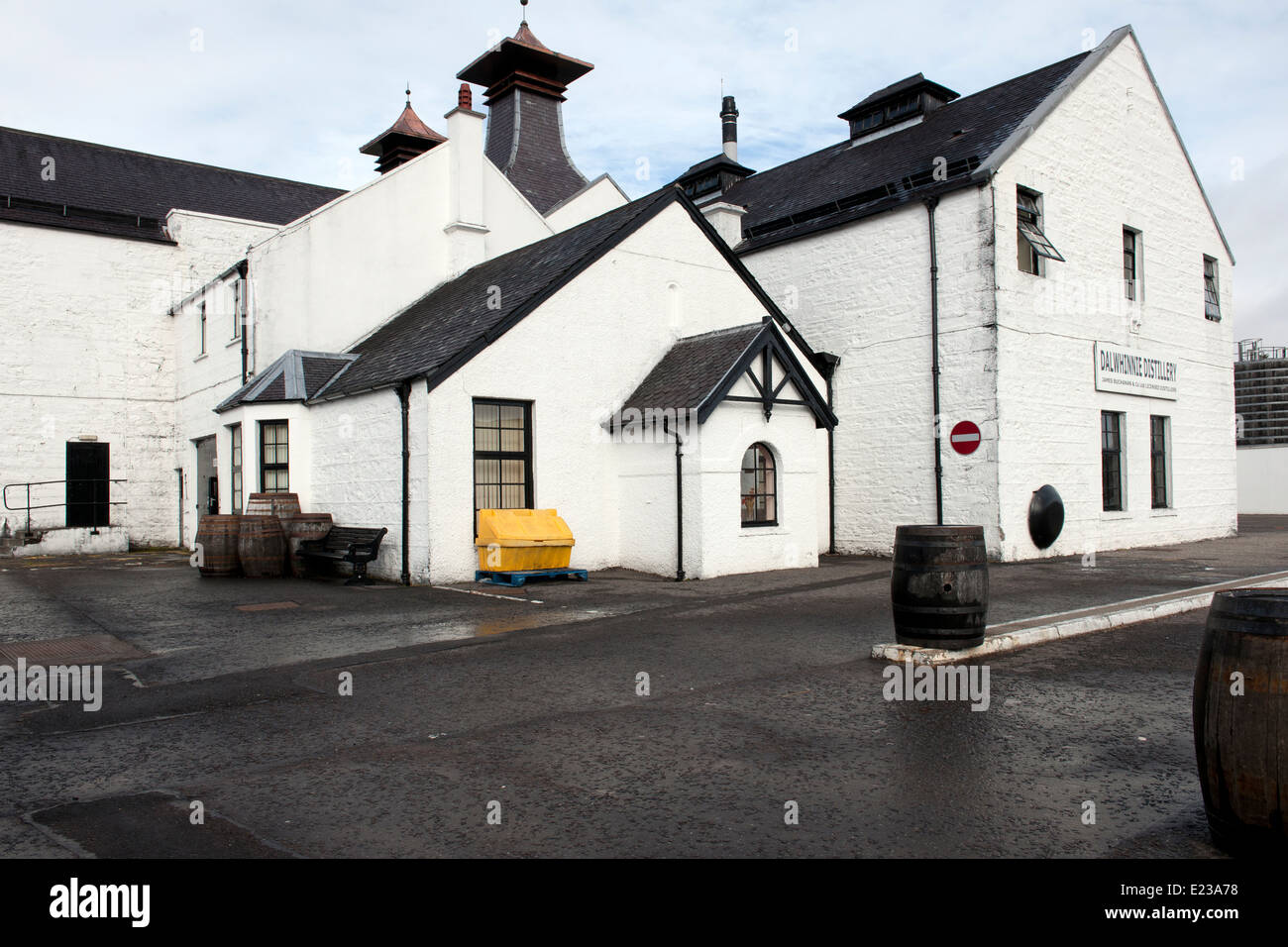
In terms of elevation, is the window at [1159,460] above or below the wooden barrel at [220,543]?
above

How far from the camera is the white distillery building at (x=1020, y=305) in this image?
635 inches

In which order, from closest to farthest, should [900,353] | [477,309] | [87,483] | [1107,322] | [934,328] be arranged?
[477,309] < [934,328] < [900,353] < [1107,322] < [87,483]

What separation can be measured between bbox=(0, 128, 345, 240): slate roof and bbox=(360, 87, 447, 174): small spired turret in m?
2.58

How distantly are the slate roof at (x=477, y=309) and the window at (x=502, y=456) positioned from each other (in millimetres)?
1073

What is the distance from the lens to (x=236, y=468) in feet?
57.5

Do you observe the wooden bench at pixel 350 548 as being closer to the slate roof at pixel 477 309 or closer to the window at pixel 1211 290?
the slate roof at pixel 477 309

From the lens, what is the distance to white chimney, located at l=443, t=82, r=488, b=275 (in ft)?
64.5

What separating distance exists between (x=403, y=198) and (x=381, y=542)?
8.29 metres

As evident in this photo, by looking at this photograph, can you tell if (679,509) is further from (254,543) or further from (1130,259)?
(1130,259)

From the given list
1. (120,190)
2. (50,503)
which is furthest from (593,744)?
(120,190)

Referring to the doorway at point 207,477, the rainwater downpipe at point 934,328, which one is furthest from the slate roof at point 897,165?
the doorway at point 207,477

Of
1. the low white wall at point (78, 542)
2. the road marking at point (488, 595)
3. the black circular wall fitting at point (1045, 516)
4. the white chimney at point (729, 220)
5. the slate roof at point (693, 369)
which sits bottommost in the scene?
the road marking at point (488, 595)

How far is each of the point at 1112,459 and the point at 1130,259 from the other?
14.5ft

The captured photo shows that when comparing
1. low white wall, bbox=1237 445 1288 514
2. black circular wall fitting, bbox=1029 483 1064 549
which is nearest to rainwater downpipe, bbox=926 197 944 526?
black circular wall fitting, bbox=1029 483 1064 549
